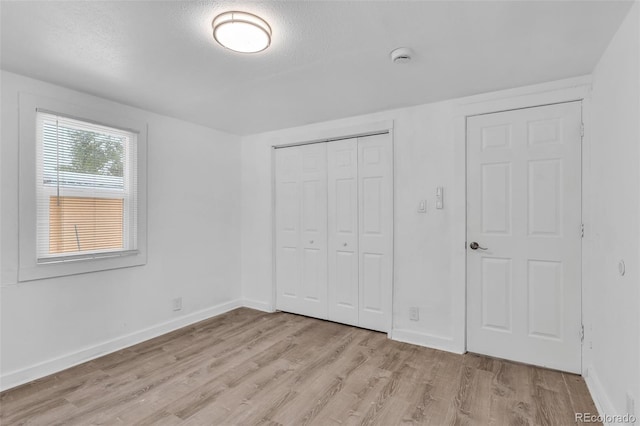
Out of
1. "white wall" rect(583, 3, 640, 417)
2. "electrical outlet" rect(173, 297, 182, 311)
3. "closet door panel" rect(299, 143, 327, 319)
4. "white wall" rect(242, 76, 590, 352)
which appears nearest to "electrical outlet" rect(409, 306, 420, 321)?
"white wall" rect(242, 76, 590, 352)

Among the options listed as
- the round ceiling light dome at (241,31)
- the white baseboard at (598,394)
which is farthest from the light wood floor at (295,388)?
the round ceiling light dome at (241,31)

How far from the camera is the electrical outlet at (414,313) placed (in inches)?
126

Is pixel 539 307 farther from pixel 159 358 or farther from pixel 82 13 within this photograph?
pixel 82 13

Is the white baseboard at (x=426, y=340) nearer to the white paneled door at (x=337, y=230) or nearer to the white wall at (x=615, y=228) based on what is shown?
the white paneled door at (x=337, y=230)

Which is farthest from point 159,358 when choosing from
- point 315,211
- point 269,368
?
point 315,211

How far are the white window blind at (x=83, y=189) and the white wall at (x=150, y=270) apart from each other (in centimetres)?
18

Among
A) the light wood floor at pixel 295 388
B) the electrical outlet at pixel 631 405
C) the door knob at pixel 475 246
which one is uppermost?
the door knob at pixel 475 246

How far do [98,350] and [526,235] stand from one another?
13.0 ft

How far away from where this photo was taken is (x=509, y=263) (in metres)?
2.79

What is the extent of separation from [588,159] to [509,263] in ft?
3.30

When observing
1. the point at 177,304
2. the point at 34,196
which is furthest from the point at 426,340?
the point at 34,196

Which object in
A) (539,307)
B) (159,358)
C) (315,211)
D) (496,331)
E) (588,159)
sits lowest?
(159,358)

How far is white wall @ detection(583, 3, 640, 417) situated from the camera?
1631 millimetres

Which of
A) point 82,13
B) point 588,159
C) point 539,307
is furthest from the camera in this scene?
point 539,307
